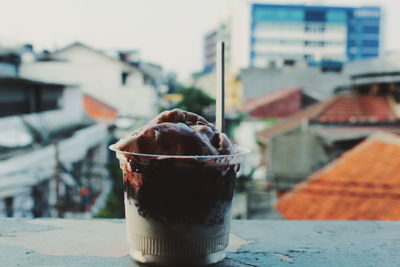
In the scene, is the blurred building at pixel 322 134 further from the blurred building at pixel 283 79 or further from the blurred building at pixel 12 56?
the blurred building at pixel 283 79

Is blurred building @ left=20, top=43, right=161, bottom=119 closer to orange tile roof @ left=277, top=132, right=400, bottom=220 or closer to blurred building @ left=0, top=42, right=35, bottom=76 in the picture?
blurred building @ left=0, top=42, right=35, bottom=76

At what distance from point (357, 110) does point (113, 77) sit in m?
8.47

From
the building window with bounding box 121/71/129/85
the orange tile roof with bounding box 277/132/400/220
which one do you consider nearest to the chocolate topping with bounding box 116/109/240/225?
the orange tile roof with bounding box 277/132/400/220

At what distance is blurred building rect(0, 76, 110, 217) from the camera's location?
6785mm

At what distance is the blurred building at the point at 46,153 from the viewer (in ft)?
22.3

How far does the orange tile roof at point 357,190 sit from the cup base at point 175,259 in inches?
173

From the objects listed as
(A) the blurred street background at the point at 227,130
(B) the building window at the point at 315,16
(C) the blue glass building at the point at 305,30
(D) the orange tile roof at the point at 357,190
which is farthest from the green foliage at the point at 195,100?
(B) the building window at the point at 315,16

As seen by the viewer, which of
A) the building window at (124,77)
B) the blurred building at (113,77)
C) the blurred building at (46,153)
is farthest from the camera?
the building window at (124,77)

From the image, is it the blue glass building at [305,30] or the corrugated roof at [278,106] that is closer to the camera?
the corrugated roof at [278,106]

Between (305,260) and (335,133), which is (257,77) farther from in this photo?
(305,260)

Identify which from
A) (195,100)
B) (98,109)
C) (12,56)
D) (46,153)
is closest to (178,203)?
(46,153)

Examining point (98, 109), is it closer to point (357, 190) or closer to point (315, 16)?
point (357, 190)

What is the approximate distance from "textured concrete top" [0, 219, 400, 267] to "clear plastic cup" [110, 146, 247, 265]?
11 centimetres

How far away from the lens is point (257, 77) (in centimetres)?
2261
